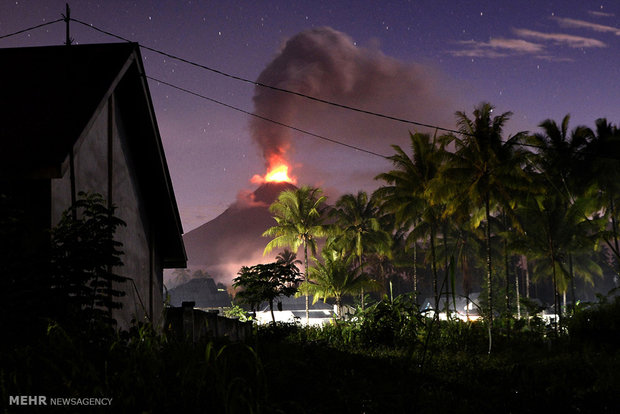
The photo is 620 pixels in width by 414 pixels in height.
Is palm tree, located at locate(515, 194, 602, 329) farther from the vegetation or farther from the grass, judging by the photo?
the grass

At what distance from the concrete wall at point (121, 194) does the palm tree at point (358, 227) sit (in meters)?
47.4

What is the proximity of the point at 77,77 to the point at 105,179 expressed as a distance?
161 centimetres

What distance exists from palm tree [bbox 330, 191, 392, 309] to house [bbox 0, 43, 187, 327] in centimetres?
4682

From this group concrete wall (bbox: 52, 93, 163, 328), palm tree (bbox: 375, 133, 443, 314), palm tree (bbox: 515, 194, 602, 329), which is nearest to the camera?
concrete wall (bbox: 52, 93, 163, 328)

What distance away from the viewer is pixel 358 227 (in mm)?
61062

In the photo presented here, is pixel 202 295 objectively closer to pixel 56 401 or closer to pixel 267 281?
pixel 267 281

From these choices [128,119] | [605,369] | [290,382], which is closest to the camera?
[290,382]

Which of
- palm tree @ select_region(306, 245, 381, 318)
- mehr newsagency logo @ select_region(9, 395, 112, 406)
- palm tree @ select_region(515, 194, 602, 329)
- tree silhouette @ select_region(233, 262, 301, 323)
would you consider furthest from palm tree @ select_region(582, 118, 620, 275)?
mehr newsagency logo @ select_region(9, 395, 112, 406)

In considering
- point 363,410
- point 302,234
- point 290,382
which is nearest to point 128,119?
point 290,382

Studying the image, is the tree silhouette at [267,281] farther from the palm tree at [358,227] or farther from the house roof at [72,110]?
the palm tree at [358,227]

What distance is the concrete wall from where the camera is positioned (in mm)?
8102

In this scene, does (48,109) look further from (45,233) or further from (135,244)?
(135,244)

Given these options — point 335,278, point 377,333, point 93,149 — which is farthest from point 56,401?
point 335,278

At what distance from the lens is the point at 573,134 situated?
41625 mm
